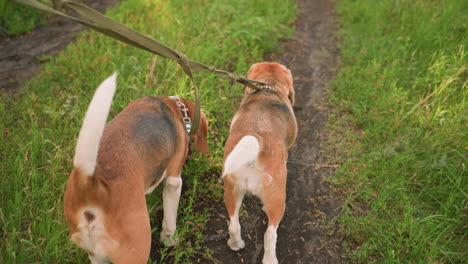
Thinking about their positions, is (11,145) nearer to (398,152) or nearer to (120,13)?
(120,13)

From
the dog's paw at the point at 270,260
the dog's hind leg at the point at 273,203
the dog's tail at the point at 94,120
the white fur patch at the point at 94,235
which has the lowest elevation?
the dog's paw at the point at 270,260

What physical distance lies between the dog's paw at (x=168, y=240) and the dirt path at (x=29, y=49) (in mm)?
2819

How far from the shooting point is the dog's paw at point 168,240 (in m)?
2.42

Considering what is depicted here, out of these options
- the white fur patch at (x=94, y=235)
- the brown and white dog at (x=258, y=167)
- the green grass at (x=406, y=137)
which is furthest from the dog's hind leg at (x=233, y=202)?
the green grass at (x=406, y=137)

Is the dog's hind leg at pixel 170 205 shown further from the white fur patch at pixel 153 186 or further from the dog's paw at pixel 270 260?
the dog's paw at pixel 270 260

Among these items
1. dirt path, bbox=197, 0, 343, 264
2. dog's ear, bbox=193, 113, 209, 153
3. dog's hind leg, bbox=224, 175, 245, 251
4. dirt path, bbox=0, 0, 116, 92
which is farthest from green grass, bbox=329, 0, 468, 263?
dirt path, bbox=0, 0, 116, 92

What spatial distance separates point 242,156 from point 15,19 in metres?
5.08

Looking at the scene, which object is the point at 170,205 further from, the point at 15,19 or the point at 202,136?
the point at 15,19

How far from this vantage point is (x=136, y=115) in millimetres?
2266

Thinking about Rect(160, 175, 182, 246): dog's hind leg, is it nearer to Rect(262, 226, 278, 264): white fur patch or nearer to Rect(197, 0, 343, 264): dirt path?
Rect(197, 0, 343, 264): dirt path

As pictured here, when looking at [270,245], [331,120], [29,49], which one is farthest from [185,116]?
[29,49]

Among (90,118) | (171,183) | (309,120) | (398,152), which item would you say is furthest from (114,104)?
(398,152)

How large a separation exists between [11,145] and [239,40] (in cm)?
372

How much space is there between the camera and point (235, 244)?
8.17 ft
